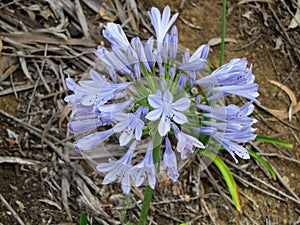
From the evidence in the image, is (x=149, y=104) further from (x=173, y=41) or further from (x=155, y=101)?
(x=173, y=41)

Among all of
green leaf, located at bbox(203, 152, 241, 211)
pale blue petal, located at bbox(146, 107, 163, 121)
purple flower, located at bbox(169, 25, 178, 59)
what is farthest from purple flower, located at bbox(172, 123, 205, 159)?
green leaf, located at bbox(203, 152, 241, 211)

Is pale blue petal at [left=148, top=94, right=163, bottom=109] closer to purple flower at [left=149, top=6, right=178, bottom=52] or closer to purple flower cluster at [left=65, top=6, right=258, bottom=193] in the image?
purple flower cluster at [left=65, top=6, right=258, bottom=193]

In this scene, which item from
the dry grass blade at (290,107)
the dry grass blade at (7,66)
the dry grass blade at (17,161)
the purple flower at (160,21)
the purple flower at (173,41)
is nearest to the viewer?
the purple flower at (173,41)

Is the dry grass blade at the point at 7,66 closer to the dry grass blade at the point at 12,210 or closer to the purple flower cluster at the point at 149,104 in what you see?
the dry grass blade at the point at 12,210

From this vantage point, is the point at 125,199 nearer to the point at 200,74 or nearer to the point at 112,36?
the point at 200,74

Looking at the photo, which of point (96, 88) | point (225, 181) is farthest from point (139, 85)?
point (225, 181)

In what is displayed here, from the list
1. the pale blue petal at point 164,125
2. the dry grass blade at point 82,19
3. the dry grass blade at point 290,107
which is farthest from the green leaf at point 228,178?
the pale blue petal at point 164,125
